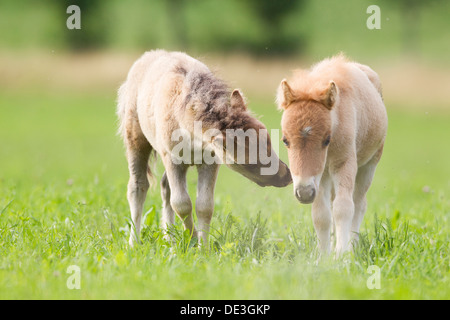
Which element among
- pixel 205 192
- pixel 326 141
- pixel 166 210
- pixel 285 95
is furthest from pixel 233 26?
pixel 326 141

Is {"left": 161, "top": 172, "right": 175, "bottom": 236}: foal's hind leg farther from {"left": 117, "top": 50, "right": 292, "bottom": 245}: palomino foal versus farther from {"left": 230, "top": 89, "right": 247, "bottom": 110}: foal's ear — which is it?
{"left": 230, "top": 89, "right": 247, "bottom": 110}: foal's ear

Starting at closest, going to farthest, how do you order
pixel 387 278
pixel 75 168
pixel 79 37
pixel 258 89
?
pixel 387 278 < pixel 75 168 < pixel 258 89 < pixel 79 37

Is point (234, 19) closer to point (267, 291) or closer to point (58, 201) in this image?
point (58, 201)

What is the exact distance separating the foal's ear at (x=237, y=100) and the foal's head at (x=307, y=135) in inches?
15.9

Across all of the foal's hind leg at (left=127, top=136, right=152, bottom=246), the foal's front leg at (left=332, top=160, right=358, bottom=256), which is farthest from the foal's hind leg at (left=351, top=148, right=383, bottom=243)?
the foal's hind leg at (left=127, top=136, right=152, bottom=246)

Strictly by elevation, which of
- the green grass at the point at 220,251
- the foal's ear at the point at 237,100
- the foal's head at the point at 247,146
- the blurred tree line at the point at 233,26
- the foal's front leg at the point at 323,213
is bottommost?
the green grass at the point at 220,251

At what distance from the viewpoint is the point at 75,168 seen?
1232 centimetres

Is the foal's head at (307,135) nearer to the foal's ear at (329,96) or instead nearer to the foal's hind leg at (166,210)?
the foal's ear at (329,96)

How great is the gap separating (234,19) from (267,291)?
31.9m

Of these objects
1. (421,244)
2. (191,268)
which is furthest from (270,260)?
(421,244)

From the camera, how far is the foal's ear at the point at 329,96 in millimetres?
4812

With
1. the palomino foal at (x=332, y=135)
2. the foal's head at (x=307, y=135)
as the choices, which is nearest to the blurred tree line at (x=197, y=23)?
the palomino foal at (x=332, y=135)

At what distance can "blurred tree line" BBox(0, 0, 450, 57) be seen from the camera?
3128 cm

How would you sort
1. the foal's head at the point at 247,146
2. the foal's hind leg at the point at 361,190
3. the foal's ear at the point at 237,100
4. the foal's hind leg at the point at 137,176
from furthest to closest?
the foal's hind leg at the point at 137,176 → the foal's hind leg at the point at 361,190 → the foal's ear at the point at 237,100 → the foal's head at the point at 247,146
